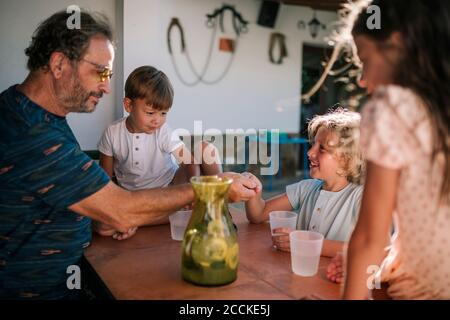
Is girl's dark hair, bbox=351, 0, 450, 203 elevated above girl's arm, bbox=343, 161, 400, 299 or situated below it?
above

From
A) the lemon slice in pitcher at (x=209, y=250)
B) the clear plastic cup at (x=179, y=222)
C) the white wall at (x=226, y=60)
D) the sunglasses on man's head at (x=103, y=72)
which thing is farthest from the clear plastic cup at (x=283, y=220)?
the white wall at (x=226, y=60)

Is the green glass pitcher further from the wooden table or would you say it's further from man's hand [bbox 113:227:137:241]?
man's hand [bbox 113:227:137:241]

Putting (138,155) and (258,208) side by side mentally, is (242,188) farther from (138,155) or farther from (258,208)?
(138,155)

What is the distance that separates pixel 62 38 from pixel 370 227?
1.43 metres

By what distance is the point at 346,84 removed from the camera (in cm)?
866

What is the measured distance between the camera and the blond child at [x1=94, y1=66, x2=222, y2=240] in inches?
103

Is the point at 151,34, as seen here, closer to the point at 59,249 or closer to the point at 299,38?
the point at 59,249

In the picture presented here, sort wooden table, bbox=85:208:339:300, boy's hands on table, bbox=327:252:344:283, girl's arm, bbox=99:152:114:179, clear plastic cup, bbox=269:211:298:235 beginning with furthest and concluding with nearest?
girl's arm, bbox=99:152:114:179
clear plastic cup, bbox=269:211:298:235
boy's hands on table, bbox=327:252:344:283
wooden table, bbox=85:208:339:300

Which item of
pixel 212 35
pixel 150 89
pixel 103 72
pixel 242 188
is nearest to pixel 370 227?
pixel 242 188

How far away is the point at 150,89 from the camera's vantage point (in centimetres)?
258

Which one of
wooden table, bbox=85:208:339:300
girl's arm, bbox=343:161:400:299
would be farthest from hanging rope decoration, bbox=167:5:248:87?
girl's arm, bbox=343:161:400:299

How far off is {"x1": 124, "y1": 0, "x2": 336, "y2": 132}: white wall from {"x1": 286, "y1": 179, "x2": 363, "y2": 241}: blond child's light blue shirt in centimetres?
224

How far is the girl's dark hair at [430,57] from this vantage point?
1093mm

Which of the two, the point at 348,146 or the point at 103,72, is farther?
the point at 348,146
